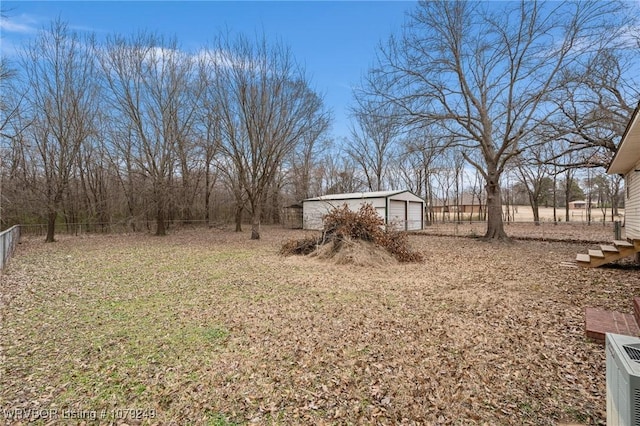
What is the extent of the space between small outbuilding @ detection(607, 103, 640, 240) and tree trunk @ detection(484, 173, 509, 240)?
12.5 feet

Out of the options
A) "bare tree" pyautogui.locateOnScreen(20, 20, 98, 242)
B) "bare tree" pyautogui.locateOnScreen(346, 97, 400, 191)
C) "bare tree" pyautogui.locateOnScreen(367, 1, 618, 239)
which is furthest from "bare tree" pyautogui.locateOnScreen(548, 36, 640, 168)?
"bare tree" pyautogui.locateOnScreen(20, 20, 98, 242)

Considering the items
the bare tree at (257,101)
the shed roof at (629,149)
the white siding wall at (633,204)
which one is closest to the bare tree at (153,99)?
the bare tree at (257,101)

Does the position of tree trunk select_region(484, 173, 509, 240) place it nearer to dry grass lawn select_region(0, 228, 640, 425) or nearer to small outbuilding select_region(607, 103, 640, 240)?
small outbuilding select_region(607, 103, 640, 240)

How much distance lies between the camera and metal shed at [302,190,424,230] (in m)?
18.0

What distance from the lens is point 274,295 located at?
17.5ft

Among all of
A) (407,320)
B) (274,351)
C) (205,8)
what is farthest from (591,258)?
(205,8)

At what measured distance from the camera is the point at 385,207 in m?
17.8

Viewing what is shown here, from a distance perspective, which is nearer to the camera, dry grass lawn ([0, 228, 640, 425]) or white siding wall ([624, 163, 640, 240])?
dry grass lawn ([0, 228, 640, 425])

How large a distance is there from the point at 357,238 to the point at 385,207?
9394 mm

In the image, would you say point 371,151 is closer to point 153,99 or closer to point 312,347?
point 153,99

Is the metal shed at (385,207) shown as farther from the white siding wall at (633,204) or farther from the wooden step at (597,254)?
the wooden step at (597,254)

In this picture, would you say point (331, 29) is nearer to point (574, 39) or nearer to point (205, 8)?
point (205, 8)

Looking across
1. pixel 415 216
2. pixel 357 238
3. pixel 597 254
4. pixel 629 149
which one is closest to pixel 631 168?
pixel 629 149

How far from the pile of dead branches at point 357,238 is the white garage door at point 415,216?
11428 mm
